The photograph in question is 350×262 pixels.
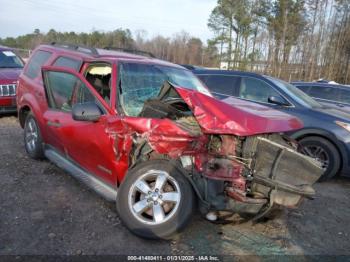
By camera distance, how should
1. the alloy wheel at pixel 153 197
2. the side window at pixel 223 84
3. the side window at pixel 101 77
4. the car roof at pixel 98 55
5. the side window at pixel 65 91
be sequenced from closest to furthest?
the alloy wheel at pixel 153 197 < the side window at pixel 101 77 < the side window at pixel 65 91 < the car roof at pixel 98 55 < the side window at pixel 223 84

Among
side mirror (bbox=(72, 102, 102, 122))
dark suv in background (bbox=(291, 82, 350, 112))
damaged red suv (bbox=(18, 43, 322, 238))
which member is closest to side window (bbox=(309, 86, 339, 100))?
dark suv in background (bbox=(291, 82, 350, 112))

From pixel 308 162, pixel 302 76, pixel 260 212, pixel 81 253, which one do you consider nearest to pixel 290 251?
pixel 260 212

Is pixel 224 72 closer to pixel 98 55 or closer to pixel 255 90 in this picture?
pixel 255 90

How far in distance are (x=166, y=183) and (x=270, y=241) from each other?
50.2 inches

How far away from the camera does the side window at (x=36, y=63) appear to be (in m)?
5.20

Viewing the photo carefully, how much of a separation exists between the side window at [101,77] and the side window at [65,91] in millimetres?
118

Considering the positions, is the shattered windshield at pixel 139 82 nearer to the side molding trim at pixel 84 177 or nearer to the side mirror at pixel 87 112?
the side mirror at pixel 87 112

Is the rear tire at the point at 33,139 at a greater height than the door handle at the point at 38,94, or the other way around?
the door handle at the point at 38,94

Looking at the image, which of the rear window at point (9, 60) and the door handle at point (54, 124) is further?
the rear window at point (9, 60)

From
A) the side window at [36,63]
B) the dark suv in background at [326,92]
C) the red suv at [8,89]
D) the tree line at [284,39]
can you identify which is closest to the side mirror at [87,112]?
the side window at [36,63]

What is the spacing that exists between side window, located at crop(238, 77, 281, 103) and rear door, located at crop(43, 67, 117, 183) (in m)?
3.67

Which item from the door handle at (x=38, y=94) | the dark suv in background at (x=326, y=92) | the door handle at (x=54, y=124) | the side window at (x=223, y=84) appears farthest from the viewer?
the dark suv in background at (x=326, y=92)

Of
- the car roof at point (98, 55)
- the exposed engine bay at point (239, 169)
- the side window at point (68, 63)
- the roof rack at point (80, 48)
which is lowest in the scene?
the exposed engine bay at point (239, 169)

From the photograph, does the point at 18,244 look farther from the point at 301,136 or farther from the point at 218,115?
the point at 301,136
